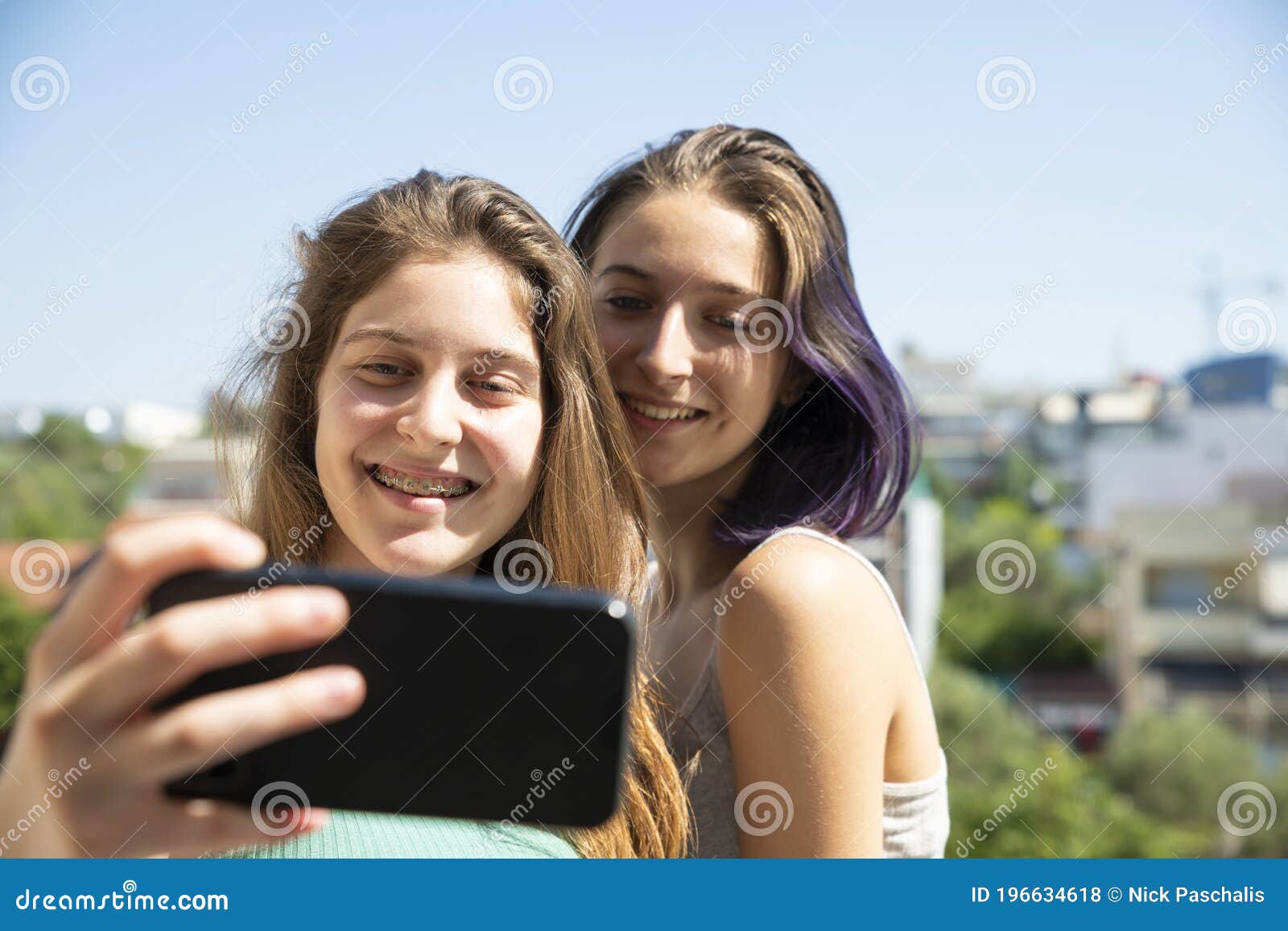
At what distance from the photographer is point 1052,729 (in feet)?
129

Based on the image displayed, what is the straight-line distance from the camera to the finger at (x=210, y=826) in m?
0.80

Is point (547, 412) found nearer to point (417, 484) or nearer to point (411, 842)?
point (417, 484)

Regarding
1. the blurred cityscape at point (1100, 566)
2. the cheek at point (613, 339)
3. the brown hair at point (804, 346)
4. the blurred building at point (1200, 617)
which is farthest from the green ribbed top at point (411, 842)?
the blurred building at point (1200, 617)

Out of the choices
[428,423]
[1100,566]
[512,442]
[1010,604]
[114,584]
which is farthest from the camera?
[1100,566]

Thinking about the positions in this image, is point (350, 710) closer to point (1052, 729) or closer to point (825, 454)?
point (825, 454)

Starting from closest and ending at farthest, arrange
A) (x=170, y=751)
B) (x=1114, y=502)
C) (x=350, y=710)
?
(x=170, y=751) < (x=350, y=710) < (x=1114, y=502)

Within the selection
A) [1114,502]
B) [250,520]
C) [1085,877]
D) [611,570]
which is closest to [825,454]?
[611,570]

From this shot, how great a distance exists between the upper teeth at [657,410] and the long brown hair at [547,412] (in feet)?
0.46

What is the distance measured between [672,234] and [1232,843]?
31.0 metres

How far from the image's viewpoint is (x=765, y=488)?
219 centimetres

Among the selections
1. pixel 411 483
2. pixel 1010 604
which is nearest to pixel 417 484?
pixel 411 483

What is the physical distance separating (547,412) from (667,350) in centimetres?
30

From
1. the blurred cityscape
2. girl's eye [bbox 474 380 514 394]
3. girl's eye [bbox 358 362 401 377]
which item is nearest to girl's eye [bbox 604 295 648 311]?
girl's eye [bbox 474 380 514 394]

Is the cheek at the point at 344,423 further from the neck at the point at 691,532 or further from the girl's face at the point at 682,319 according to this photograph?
the neck at the point at 691,532
